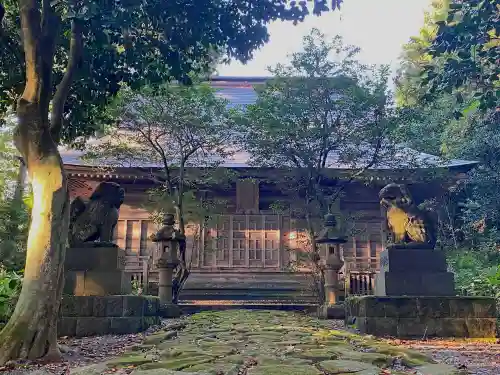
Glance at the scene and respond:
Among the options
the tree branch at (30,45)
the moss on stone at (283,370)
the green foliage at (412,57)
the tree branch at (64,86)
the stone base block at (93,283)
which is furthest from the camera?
the green foliage at (412,57)

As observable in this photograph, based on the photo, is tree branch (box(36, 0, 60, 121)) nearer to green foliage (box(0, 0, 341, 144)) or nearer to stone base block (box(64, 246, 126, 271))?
Answer: green foliage (box(0, 0, 341, 144))

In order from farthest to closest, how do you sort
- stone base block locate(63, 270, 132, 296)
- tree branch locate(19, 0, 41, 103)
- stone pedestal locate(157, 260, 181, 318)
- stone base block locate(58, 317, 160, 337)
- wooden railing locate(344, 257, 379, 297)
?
wooden railing locate(344, 257, 379, 297), stone pedestal locate(157, 260, 181, 318), stone base block locate(63, 270, 132, 296), stone base block locate(58, 317, 160, 337), tree branch locate(19, 0, 41, 103)

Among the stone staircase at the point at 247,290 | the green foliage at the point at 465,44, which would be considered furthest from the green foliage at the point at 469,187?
the stone staircase at the point at 247,290

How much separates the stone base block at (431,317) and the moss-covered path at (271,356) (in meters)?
0.70

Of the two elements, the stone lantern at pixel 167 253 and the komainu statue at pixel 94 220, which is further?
the stone lantern at pixel 167 253

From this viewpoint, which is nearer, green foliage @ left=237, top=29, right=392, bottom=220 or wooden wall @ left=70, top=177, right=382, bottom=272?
green foliage @ left=237, top=29, right=392, bottom=220

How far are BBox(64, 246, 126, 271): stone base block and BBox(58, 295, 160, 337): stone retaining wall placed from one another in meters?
0.58

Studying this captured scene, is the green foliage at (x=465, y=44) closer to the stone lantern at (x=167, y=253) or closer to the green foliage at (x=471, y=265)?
the green foliage at (x=471, y=265)

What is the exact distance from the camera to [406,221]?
720 centimetres

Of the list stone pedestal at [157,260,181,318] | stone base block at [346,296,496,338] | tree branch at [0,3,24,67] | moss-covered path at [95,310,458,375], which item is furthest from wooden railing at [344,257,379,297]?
tree branch at [0,3,24,67]

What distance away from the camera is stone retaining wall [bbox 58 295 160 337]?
6406 millimetres

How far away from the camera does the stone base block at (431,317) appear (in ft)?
20.3

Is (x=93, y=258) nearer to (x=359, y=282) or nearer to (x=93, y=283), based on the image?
(x=93, y=283)

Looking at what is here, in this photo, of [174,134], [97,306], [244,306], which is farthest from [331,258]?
[97,306]
